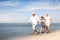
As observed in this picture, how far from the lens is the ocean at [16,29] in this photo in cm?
281

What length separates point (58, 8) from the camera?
9.32 ft

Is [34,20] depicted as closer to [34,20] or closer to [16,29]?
[34,20]

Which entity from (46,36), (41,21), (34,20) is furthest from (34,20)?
(46,36)

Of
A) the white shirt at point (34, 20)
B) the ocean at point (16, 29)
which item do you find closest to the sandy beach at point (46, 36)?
the ocean at point (16, 29)

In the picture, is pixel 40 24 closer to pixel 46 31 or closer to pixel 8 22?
pixel 46 31

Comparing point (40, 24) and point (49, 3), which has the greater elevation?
point (49, 3)

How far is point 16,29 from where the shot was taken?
9.33 ft

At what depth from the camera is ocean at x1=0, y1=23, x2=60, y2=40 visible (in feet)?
9.21

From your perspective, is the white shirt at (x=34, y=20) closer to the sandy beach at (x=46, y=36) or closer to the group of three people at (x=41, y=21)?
the group of three people at (x=41, y=21)

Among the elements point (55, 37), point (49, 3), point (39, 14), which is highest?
point (49, 3)

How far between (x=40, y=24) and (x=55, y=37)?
13.3 inches

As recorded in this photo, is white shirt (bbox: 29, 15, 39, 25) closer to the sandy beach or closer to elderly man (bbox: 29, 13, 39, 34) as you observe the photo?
elderly man (bbox: 29, 13, 39, 34)

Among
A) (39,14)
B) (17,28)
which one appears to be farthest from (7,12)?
(39,14)

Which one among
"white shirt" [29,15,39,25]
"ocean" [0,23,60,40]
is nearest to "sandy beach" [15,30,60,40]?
"ocean" [0,23,60,40]
